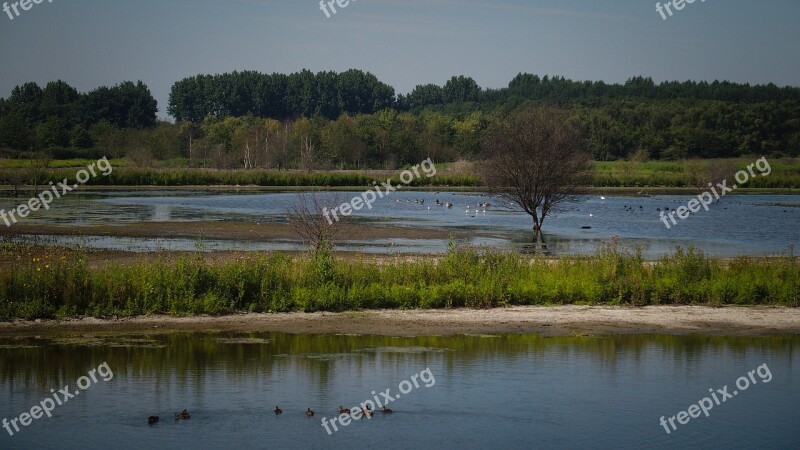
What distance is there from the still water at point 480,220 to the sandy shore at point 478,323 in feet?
42.2

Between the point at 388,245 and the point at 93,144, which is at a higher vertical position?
the point at 93,144

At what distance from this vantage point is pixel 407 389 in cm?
1705

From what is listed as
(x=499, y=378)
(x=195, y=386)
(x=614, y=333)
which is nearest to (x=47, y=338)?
(x=195, y=386)

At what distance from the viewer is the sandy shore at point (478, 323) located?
21.7 meters

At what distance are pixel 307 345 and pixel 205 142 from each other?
13006 cm

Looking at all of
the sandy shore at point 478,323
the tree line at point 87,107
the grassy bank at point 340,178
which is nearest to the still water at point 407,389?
the sandy shore at point 478,323

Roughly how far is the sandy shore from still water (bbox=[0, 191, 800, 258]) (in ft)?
42.2

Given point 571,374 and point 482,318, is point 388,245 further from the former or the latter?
point 571,374

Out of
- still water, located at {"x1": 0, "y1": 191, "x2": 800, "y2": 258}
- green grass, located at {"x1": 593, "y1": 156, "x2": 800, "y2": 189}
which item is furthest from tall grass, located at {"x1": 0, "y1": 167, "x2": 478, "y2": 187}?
green grass, located at {"x1": 593, "y1": 156, "x2": 800, "y2": 189}

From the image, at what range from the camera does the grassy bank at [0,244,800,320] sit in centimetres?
2233

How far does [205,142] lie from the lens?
146 meters

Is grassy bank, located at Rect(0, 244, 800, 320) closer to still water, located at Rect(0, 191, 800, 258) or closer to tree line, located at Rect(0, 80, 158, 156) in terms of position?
still water, located at Rect(0, 191, 800, 258)

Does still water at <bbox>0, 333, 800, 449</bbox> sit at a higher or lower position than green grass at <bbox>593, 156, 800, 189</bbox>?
lower

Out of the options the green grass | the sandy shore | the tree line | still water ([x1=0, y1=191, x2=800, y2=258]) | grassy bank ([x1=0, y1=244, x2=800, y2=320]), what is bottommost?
the sandy shore
